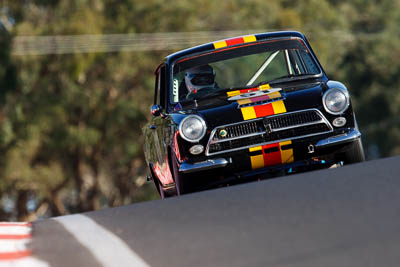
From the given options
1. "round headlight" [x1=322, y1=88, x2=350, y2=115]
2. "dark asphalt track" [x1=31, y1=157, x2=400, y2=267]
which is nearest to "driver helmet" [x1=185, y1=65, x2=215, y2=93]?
"round headlight" [x1=322, y1=88, x2=350, y2=115]

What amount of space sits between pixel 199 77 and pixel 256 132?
1.46m

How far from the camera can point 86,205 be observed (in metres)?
34.5

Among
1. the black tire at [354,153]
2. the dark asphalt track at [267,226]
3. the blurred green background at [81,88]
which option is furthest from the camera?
the blurred green background at [81,88]

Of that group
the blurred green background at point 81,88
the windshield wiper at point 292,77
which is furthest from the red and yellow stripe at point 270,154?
the blurred green background at point 81,88

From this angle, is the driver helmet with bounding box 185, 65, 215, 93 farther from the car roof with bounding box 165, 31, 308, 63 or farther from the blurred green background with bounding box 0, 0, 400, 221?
the blurred green background with bounding box 0, 0, 400, 221

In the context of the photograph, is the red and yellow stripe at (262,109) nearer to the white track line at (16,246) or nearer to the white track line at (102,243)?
the white track line at (102,243)

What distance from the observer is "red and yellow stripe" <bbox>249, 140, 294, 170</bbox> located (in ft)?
26.0

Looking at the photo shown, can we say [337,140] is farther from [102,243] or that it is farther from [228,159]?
[102,243]

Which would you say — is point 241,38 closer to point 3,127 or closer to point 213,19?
point 3,127

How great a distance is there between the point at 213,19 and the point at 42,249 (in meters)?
34.4

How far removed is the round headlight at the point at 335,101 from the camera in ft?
26.3

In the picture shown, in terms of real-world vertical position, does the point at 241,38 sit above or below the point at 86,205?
above

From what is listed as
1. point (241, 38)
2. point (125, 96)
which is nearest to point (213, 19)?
point (125, 96)

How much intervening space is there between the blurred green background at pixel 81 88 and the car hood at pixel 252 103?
2343cm
